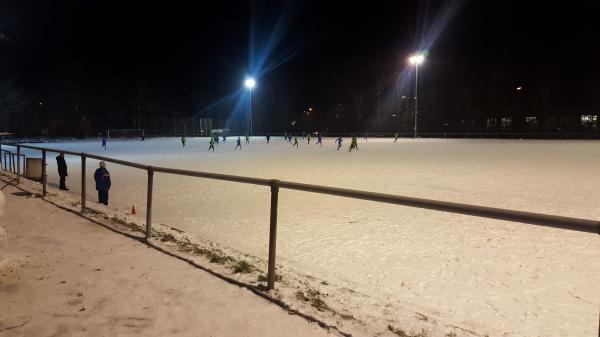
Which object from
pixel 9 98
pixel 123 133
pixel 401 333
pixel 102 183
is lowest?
pixel 401 333

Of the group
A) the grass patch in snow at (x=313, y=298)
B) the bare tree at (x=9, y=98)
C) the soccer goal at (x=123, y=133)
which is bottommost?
the grass patch in snow at (x=313, y=298)

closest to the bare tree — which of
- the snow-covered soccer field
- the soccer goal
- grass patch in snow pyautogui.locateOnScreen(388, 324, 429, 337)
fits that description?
the soccer goal

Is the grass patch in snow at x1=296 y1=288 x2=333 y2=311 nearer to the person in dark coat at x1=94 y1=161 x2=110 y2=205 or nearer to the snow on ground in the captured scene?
the snow on ground

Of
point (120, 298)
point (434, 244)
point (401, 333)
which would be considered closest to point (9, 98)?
point (434, 244)

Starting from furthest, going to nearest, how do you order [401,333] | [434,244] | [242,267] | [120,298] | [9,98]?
[9,98] < [434,244] < [242,267] < [120,298] < [401,333]

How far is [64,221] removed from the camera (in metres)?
7.12

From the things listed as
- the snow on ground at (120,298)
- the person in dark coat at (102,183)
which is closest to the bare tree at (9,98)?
the person in dark coat at (102,183)

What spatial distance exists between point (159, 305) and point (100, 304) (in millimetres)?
514

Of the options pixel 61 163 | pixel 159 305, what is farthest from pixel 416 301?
pixel 61 163

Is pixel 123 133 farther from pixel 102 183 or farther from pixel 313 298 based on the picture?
pixel 313 298

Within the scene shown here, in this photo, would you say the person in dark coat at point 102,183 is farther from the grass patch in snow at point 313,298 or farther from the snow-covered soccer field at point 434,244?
the grass patch in snow at point 313,298

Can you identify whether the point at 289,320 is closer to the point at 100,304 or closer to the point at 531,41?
the point at 100,304

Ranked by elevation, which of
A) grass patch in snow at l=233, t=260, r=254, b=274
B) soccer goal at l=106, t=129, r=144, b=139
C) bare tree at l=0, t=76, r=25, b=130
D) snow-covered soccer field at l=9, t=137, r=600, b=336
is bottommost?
snow-covered soccer field at l=9, t=137, r=600, b=336

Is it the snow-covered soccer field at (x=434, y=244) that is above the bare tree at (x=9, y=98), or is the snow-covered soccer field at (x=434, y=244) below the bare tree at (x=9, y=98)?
below
